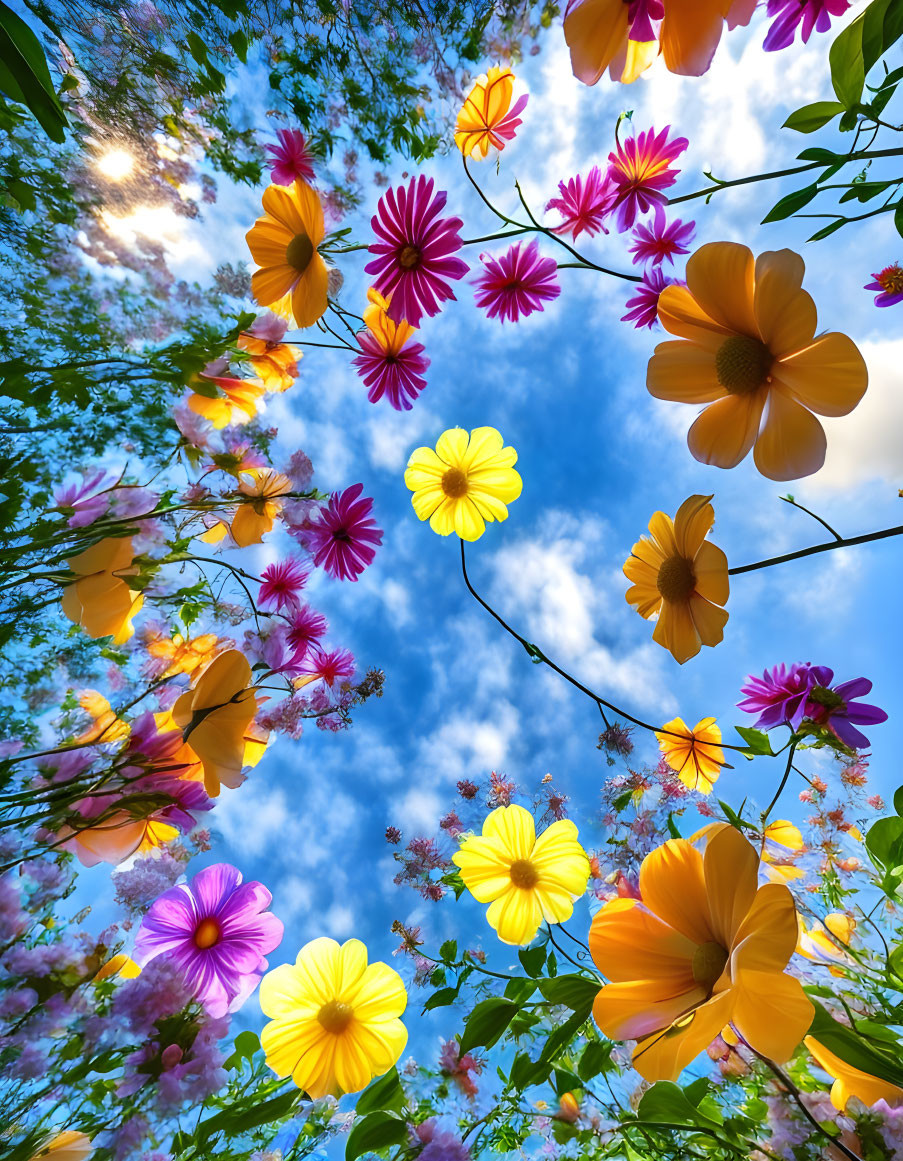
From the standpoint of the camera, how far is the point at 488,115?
0.54 meters

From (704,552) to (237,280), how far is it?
A: 0.51 m

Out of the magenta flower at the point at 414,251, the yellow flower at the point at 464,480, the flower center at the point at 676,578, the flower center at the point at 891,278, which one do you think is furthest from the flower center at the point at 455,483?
the flower center at the point at 891,278

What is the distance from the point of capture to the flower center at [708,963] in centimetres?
23

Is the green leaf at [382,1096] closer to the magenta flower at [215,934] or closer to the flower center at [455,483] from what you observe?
the magenta flower at [215,934]

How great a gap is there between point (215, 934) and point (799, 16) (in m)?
0.79

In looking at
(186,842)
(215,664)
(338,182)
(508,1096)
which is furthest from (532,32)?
(508,1096)

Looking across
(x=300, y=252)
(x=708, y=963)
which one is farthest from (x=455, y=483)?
(x=708, y=963)

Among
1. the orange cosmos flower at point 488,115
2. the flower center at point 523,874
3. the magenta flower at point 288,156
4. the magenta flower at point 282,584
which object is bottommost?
the flower center at point 523,874

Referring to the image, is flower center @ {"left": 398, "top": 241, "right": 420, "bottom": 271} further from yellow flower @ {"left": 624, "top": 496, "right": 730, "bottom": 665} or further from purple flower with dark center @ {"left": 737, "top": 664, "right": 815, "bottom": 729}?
purple flower with dark center @ {"left": 737, "top": 664, "right": 815, "bottom": 729}

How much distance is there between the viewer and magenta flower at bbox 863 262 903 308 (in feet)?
1.81

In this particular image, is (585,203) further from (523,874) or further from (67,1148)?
(67,1148)

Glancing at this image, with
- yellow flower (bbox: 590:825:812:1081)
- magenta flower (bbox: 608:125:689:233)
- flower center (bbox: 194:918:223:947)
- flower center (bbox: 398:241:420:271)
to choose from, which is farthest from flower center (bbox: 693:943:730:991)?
magenta flower (bbox: 608:125:689:233)

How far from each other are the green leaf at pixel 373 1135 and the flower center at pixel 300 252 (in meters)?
0.58

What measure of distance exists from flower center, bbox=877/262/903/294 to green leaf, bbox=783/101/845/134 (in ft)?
1.12
